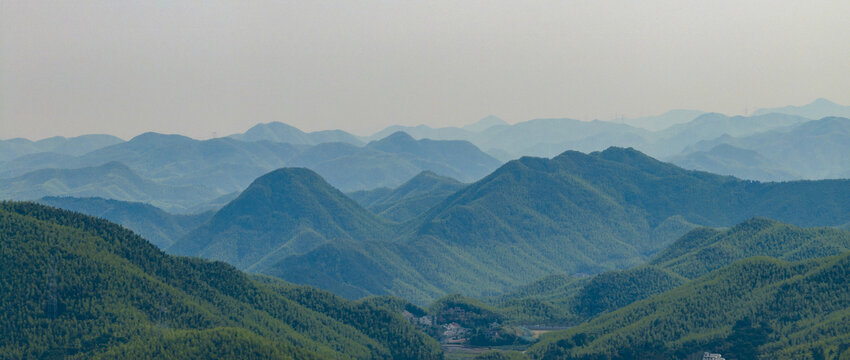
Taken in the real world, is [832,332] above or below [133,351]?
above

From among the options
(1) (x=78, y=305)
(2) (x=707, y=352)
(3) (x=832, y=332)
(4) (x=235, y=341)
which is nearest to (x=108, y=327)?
(1) (x=78, y=305)

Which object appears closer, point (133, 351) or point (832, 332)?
point (133, 351)

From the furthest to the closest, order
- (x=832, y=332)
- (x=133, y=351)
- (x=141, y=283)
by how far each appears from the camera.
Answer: (x=141, y=283), (x=832, y=332), (x=133, y=351)

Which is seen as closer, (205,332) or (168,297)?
(205,332)

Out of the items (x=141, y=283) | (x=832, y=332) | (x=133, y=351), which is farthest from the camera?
(x=141, y=283)

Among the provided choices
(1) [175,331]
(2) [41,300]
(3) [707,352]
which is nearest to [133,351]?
(1) [175,331]

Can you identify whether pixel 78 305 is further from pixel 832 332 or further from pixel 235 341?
pixel 832 332

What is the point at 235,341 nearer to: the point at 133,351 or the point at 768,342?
the point at 133,351

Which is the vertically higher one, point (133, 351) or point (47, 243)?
point (47, 243)
